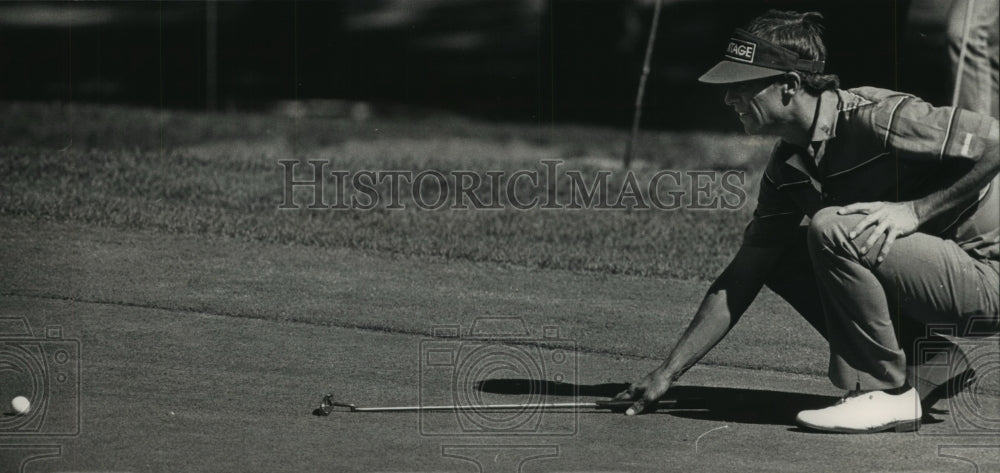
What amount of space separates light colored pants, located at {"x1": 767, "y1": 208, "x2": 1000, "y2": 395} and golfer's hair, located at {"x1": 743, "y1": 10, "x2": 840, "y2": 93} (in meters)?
0.44

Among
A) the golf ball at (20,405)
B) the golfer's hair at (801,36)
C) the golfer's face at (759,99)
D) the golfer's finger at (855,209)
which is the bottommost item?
the golf ball at (20,405)

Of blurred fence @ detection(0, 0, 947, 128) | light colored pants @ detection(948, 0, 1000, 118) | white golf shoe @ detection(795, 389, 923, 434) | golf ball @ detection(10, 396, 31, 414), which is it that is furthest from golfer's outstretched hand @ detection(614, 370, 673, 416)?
blurred fence @ detection(0, 0, 947, 128)

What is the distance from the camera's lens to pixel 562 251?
891 cm

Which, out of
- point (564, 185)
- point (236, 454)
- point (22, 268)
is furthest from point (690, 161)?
point (236, 454)

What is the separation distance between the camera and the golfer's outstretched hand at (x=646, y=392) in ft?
16.8

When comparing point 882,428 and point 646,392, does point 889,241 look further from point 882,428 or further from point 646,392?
point 646,392

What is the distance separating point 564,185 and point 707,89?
5227mm

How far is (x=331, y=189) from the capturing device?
10484 millimetres

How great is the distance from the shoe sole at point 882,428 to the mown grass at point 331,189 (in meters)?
3.40

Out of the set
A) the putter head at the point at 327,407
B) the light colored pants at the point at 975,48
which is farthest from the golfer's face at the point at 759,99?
the light colored pants at the point at 975,48

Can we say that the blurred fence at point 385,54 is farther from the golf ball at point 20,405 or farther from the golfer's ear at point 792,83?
the golf ball at point 20,405

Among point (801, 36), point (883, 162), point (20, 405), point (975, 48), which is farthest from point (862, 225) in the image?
point (975, 48)

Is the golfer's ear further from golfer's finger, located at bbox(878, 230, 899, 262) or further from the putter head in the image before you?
the putter head

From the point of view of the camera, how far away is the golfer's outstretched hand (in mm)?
5133
